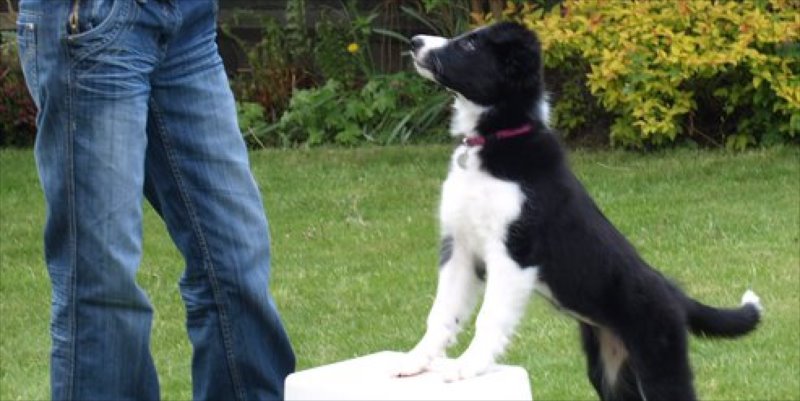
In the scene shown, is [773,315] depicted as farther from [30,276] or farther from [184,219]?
[30,276]

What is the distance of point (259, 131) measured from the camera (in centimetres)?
1115

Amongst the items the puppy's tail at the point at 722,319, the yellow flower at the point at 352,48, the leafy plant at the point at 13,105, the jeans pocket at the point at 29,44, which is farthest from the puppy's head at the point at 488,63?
the leafy plant at the point at 13,105

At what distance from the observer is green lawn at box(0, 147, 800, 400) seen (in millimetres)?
5863

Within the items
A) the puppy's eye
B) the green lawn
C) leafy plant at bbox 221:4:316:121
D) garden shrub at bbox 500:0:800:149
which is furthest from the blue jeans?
leafy plant at bbox 221:4:316:121

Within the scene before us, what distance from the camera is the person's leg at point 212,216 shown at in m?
4.08

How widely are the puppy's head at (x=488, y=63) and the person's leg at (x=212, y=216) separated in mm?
598

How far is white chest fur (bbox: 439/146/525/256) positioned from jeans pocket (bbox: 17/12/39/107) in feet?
3.47

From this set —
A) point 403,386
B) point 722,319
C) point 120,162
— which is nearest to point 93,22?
point 120,162

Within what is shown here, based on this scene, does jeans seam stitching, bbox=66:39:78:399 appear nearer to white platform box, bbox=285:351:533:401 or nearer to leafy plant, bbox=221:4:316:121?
white platform box, bbox=285:351:533:401

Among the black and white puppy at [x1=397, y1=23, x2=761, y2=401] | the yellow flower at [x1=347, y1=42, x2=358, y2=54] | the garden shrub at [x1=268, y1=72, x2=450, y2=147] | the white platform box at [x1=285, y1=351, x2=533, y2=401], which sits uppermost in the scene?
the black and white puppy at [x1=397, y1=23, x2=761, y2=401]

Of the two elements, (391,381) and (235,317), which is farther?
(235,317)

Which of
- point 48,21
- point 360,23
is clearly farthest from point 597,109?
point 48,21

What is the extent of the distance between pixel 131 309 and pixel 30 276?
3914 millimetres

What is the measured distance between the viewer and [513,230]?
3793 millimetres
